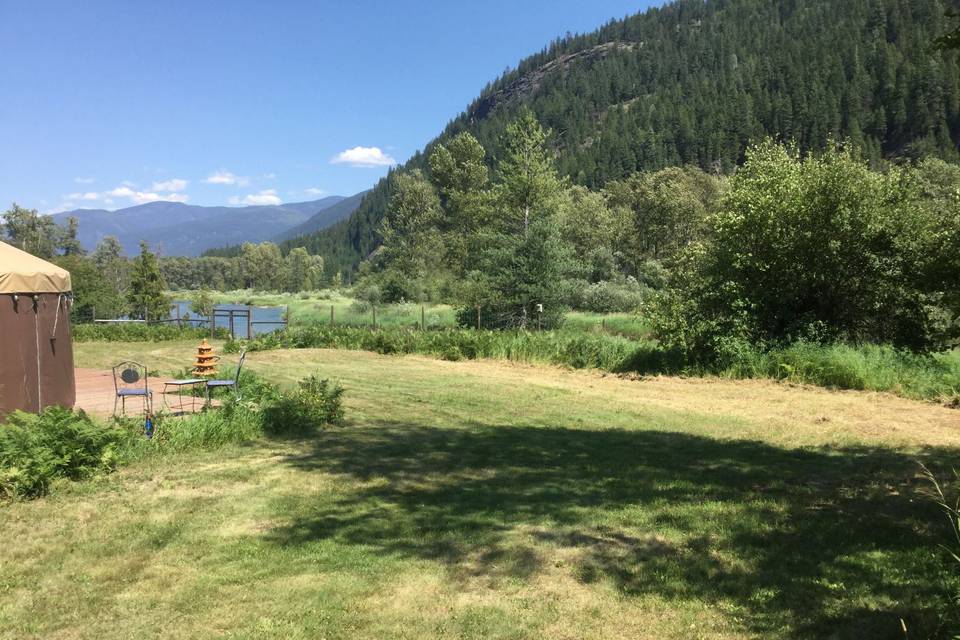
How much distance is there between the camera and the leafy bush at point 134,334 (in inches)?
1017

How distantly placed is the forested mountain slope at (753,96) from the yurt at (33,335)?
91875mm

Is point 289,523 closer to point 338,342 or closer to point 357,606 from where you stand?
point 357,606

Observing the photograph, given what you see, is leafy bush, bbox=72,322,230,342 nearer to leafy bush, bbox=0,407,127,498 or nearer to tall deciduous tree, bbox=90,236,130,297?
leafy bush, bbox=0,407,127,498

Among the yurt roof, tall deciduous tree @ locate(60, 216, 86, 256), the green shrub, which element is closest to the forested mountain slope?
tall deciduous tree @ locate(60, 216, 86, 256)

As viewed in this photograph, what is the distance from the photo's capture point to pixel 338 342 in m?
21.8

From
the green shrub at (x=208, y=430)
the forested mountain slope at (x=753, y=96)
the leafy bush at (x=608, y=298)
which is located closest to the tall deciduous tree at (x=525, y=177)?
the leafy bush at (x=608, y=298)

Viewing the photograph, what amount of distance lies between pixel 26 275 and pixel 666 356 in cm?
1344

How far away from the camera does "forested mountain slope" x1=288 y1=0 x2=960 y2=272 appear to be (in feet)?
331

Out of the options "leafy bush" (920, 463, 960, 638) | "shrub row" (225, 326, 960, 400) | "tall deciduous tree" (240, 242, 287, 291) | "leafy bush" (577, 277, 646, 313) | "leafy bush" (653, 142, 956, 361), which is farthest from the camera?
"tall deciduous tree" (240, 242, 287, 291)

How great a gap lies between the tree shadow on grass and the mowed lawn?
2cm

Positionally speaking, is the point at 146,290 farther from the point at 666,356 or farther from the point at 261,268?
the point at 261,268

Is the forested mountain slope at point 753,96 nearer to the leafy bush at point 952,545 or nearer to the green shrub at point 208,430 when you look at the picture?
the leafy bush at point 952,545

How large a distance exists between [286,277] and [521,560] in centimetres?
11705

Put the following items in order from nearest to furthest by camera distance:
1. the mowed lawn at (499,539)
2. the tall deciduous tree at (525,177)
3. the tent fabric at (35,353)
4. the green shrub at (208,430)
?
the mowed lawn at (499,539), the green shrub at (208,430), the tent fabric at (35,353), the tall deciduous tree at (525,177)
